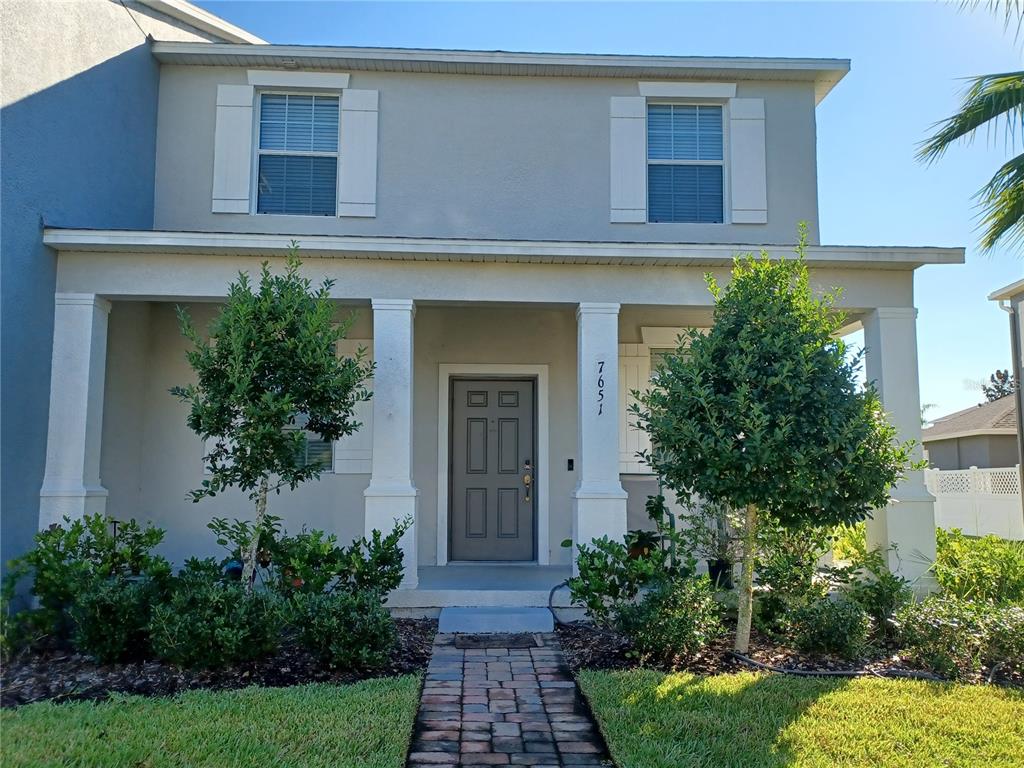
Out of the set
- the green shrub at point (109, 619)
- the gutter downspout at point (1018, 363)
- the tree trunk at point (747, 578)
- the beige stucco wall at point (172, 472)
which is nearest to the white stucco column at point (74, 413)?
the beige stucco wall at point (172, 472)

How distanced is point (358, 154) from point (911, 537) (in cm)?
653

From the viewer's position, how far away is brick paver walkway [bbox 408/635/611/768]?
146 inches

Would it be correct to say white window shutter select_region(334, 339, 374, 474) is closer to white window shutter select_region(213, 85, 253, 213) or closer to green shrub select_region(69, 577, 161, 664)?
white window shutter select_region(213, 85, 253, 213)

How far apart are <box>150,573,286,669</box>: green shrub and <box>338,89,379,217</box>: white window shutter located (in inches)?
170

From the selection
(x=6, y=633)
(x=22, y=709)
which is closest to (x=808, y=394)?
(x=22, y=709)

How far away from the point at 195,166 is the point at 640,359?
17.3 ft

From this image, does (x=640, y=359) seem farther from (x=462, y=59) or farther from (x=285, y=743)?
(x=285, y=743)

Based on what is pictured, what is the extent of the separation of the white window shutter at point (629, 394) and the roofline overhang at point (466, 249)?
6.12ft

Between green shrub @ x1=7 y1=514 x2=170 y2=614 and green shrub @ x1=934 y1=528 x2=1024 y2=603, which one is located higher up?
green shrub @ x1=7 y1=514 x2=170 y2=614

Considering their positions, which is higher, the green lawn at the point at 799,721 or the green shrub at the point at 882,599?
the green shrub at the point at 882,599

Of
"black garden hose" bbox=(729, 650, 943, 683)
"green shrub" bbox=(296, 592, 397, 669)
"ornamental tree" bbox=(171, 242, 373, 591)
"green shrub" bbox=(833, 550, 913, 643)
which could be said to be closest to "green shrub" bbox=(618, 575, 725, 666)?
"black garden hose" bbox=(729, 650, 943, 683)

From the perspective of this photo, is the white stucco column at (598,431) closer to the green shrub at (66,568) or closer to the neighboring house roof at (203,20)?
the green shrub at (66,568)

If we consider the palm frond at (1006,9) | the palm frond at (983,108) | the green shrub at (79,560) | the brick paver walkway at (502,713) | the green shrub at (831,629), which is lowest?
the brick paver walkway at (502,713)

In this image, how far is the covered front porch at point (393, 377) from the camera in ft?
21.0
